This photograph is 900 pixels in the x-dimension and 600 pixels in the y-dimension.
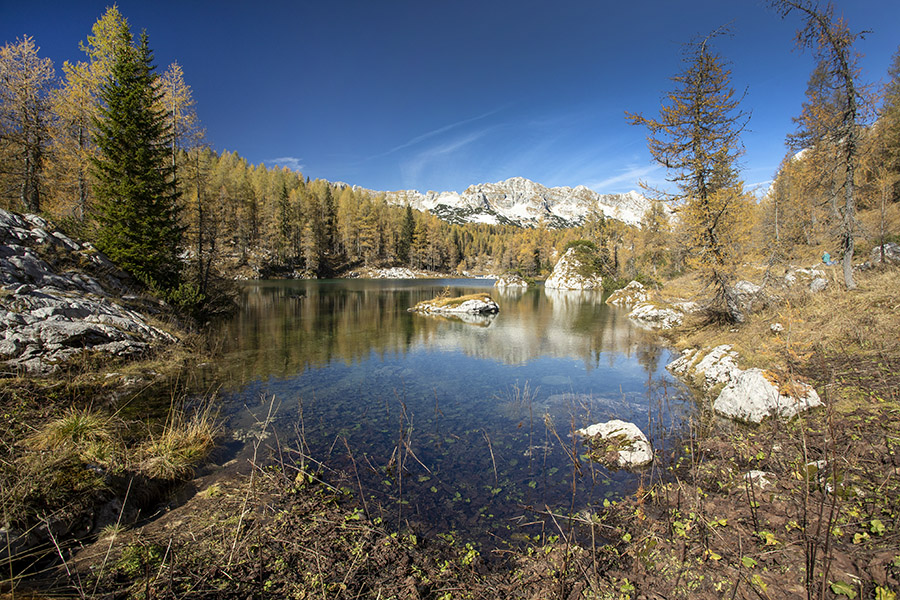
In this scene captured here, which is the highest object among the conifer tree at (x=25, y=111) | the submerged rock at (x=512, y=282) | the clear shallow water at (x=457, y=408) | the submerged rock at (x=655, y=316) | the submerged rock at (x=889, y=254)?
the conifer tree at (x=25, y=111)

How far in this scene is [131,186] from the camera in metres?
17.7

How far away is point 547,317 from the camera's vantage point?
107 ft

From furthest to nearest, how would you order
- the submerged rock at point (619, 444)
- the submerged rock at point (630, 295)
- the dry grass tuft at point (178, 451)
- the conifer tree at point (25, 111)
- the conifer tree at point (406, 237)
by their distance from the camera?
1. the conifer tree at point (406, 237)
2. the submerged rock at point (630, 295)
3. the conifer tree at point (25, 111)
4. the submerged rock at point (619, 444)
5. the dry grass tuft at point (178, 451)

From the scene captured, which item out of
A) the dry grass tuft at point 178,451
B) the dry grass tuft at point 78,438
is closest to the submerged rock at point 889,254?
the dry grass tuft at point 178,451

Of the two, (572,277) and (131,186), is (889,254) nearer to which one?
(131,186)

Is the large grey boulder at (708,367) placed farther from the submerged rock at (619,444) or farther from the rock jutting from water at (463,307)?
the rock jutting from water at (463,307)

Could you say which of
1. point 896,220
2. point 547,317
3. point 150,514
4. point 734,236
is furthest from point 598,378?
point 896,220

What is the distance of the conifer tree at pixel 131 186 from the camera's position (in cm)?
1759

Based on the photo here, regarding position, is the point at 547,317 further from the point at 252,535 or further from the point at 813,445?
the point at 252,535

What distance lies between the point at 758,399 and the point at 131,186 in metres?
27.2

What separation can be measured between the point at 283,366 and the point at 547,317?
24.3 meters

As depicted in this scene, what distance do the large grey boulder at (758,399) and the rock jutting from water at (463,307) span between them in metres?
25.8

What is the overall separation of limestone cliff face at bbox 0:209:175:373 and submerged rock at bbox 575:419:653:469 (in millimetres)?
14784

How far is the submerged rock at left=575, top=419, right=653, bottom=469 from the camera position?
293 inches
